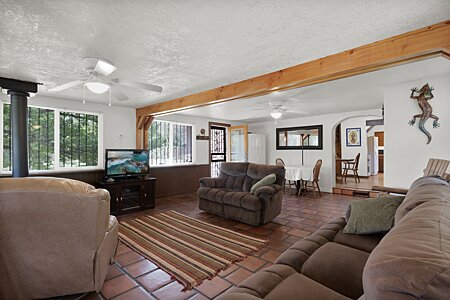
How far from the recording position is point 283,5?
1.54 metres

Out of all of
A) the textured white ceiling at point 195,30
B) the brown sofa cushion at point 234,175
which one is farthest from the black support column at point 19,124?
the brown sofa cushion at point 234,175

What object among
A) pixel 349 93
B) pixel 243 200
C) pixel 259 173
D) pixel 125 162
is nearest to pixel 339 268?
pixel 243 200

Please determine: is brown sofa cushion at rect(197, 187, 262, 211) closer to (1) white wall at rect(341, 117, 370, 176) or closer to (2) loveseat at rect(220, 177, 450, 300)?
(2) loveseat at rect(220, 177, 450, 300)

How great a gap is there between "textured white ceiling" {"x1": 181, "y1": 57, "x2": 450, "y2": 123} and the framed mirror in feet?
2.78

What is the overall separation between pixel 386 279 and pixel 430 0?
191 centimetres

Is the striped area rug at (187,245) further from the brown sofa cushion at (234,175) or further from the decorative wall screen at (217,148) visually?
the decorative wall screen at (217,148)

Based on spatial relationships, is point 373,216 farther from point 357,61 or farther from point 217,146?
point 217,146

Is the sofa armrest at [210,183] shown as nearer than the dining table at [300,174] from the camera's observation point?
→ Yes

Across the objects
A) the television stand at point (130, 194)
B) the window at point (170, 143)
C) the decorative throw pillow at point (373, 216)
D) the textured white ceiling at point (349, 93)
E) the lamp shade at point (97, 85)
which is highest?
the textured white ceiling at point (349, 93)

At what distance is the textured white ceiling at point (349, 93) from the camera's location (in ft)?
9.38

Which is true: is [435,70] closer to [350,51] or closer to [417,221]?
[350,51]

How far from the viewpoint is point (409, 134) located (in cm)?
328

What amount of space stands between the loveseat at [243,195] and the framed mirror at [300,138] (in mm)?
3232

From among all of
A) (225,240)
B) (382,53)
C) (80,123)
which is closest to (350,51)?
(382,53)
